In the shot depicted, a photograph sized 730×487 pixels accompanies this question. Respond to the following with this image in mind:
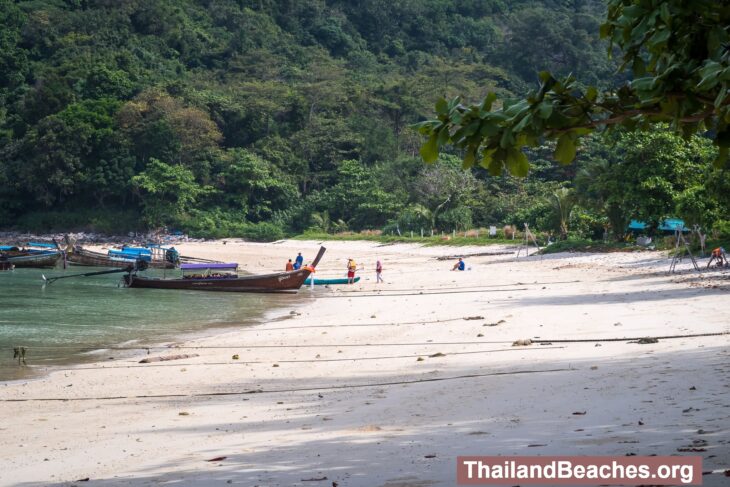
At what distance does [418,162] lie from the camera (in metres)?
63.3

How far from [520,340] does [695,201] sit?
1426 cm

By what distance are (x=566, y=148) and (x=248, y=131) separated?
67823mm

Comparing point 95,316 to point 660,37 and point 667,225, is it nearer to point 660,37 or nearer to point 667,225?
point 660,37

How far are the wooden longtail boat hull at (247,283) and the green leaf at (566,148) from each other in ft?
76.2

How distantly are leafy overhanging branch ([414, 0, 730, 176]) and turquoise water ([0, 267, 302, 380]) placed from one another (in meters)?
10.3

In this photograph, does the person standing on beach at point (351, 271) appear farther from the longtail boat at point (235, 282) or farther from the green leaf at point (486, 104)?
the green leaf at point (486, 104)

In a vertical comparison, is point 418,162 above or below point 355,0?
below

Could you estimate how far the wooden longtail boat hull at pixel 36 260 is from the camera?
132ft

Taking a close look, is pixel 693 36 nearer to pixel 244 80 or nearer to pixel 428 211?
pixel 428 211

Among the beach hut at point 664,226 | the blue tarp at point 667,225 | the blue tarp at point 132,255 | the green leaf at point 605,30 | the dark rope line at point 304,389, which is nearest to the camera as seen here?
the green leaf at point 605,30

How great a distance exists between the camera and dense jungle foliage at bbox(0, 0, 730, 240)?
179ft

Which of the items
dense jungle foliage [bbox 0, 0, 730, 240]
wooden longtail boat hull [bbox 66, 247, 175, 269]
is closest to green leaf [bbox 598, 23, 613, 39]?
dense jungle foliage [bbox 0, 0, 730, 240]

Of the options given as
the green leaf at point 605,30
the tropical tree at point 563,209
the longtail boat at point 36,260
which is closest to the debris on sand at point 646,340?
the green leaf at point 605,30

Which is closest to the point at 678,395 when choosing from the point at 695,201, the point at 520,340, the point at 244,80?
the point at 520,340
